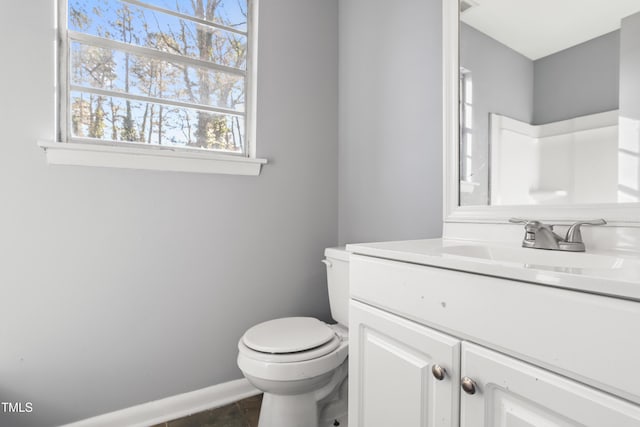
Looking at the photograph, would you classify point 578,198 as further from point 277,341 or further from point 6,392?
point 6,392

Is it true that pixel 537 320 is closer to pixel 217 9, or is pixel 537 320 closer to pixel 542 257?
pixel 542 257

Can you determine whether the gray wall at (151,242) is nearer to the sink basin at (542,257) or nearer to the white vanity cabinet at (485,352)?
the white vanity cabinet at (485,352)

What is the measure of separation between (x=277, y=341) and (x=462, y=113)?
1.09 meters

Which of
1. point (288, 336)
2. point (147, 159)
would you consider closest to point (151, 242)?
point (147, 159)

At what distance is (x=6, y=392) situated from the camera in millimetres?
1167

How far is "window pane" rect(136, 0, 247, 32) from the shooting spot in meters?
1.49

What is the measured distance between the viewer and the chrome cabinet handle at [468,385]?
1.98 ft

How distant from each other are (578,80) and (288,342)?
1253 millimetres

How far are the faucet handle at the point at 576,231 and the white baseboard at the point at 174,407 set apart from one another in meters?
1.50

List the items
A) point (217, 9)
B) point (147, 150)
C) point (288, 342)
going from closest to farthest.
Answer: point (288, 342), point (147, 150), point (217, 9)

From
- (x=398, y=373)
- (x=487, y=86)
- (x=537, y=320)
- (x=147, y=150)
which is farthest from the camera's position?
(x=147, y=150)

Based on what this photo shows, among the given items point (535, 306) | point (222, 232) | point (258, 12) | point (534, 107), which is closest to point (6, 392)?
point (222, 232)

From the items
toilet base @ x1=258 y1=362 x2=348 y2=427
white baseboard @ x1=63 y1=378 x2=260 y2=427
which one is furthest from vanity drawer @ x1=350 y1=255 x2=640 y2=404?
white baseboard @ x1=63 y1=378 x2=260 y2=427

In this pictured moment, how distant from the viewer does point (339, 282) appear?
1.48m
